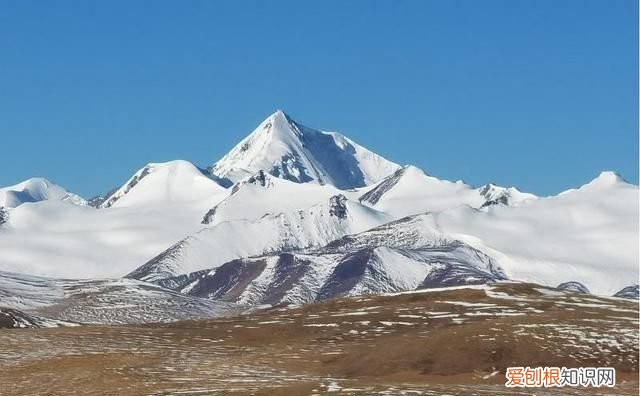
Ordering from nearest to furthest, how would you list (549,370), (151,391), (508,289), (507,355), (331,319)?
(151,391), (549,370), (507,355), (331,319), (508,289)

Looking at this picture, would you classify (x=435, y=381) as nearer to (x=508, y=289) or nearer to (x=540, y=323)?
(x=540, y=323)

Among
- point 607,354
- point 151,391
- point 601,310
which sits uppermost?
point 601,310

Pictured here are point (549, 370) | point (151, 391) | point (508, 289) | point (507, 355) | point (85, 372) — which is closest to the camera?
point (151, 391)

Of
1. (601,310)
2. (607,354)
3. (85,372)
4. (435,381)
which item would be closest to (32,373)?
(85,372)

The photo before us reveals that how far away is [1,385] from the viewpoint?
8269cm

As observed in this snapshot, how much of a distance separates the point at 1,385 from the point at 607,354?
5424 cm

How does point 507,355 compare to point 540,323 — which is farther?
point 540,323

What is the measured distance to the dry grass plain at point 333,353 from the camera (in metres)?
81.9

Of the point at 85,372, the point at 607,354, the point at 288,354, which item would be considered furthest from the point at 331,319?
the point at 85,372

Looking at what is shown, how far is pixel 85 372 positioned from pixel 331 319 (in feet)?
167

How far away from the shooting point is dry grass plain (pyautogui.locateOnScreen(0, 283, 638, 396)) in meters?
81.9

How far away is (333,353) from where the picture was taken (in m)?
106

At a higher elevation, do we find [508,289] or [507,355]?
[508,289]

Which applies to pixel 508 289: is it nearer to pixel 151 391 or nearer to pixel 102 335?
pixel 102 335
